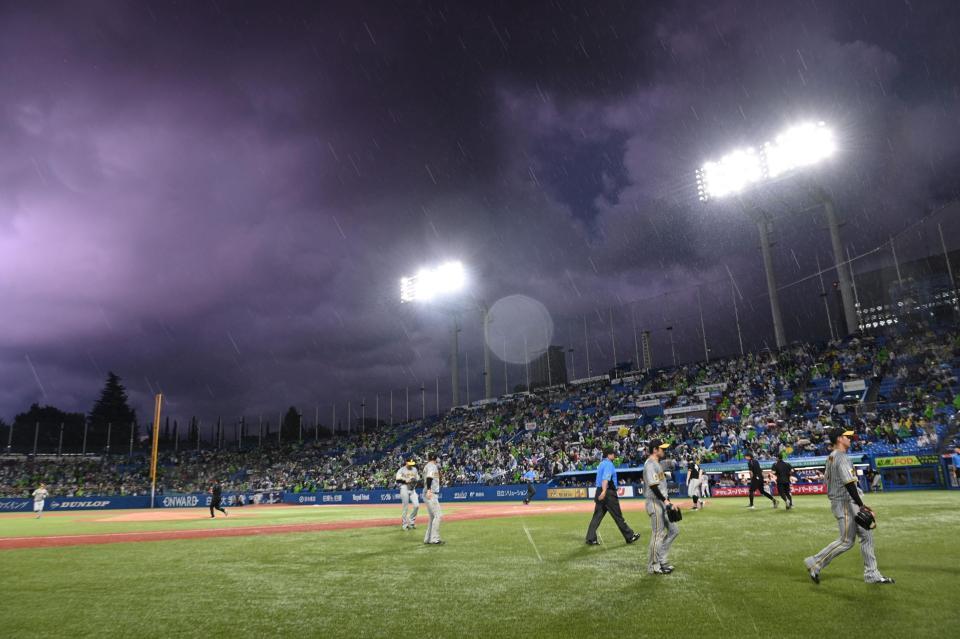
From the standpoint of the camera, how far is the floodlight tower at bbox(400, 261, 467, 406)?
61.5 meters

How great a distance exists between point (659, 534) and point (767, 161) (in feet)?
133

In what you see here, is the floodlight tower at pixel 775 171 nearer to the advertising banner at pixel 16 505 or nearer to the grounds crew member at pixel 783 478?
the grounds crew member at pixel 783 478

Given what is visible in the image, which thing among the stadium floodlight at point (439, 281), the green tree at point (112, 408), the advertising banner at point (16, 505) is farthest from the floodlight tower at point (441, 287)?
the green tree at point (112, 408)

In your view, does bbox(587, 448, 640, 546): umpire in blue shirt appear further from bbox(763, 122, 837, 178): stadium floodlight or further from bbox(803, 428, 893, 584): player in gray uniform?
bbox(763, 122, 837, 178): stadium floodlight

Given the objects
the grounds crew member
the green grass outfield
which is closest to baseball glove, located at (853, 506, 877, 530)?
the green grass outfield

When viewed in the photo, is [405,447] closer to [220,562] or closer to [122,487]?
[122,487]

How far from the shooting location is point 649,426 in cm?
4172

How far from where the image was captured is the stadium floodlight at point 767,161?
3916 cm

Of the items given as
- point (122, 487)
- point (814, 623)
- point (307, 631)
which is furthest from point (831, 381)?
point (122, 487)

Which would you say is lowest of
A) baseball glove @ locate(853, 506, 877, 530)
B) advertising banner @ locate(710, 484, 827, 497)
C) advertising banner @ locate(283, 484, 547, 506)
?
advertising banner @ locate(283, 484, 547, 506)

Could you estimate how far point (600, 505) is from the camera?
12164 mm

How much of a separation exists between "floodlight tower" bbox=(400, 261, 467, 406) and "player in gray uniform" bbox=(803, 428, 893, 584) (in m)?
54.6

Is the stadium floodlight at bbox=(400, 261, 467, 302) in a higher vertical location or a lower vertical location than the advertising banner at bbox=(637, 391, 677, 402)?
higher

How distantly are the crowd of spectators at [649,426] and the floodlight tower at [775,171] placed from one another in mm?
4020
